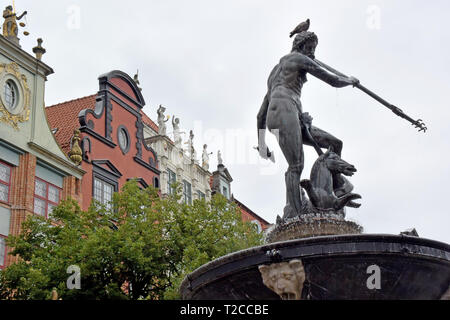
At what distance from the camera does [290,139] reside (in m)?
10.2

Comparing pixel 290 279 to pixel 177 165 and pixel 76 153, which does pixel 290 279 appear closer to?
pixel 76 153

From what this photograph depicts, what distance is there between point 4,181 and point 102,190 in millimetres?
5694

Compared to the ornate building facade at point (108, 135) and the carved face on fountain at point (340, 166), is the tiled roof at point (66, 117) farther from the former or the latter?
the carved face on fountain at point (340, 166)

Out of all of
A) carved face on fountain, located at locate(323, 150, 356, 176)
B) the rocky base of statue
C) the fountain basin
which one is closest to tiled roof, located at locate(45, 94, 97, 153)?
carved face on fountain, located at locate(323, 150, 356, 176)

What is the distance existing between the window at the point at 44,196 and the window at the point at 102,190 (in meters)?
2.33

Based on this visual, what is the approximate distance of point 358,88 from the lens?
1032 centimetres

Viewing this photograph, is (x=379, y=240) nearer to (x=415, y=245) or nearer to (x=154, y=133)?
(x=415, y=245)

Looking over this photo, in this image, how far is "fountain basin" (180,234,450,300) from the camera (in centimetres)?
795

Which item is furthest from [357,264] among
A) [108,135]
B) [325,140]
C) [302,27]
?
[108,135]

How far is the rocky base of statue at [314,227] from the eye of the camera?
915cm

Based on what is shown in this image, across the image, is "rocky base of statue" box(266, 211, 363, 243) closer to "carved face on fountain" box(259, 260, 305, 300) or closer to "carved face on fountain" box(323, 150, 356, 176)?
"carved face on fountain" box(323, 150, 356, 176)

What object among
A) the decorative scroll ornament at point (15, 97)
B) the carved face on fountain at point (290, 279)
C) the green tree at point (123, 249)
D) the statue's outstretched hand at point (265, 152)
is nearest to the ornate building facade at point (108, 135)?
the decorative scroll ornament at point (15, 97)

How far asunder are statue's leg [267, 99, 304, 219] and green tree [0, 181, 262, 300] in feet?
27.5
